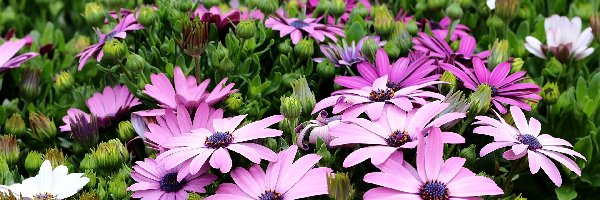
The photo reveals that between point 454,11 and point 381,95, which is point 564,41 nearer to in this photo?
point 454,11

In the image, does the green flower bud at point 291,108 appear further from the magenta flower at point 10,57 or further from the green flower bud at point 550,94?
the magenta flower at point 10,57

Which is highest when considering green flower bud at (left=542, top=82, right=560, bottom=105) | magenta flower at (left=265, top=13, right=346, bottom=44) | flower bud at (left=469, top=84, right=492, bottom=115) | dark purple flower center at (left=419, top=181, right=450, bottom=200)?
magenta flower at (left=265, top=13, right=346, bottom=44)

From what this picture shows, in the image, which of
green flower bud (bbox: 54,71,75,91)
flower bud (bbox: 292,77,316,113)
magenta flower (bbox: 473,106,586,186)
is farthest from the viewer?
green flower bud (bbox: 54,71,75,91)

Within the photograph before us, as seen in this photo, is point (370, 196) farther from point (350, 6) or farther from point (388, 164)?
point (350, 6)

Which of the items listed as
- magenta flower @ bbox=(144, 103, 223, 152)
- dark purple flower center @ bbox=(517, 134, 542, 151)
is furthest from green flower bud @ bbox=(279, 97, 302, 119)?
dark purple flower center @ bbox=(517, 134, 542, 151)

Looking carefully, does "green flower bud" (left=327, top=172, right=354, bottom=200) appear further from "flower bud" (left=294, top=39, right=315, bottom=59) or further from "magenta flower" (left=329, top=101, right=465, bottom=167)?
"flower bud" (left=294, top=39, right=315, bottom=59)

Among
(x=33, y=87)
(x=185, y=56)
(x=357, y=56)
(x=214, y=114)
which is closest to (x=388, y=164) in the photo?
(x=214, y=114)
